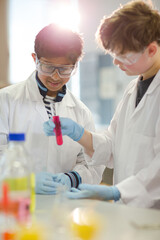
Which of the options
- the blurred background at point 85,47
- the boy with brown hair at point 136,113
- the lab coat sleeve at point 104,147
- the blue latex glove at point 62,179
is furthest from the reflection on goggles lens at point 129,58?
the blurred background at point 85,47

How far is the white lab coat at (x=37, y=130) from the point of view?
1844 mm

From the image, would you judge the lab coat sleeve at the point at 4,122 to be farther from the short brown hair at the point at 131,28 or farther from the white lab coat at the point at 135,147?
the short brown hair at the point at 131,28

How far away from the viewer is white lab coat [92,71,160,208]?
135cm

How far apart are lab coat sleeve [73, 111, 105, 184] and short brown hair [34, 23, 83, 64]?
44cm

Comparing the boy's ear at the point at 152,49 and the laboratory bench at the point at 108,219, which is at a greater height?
the boy's ear at the point at 152,49

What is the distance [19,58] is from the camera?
208 inches

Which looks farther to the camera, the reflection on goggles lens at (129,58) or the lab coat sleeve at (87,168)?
the lab coat sleeve at (87,168)

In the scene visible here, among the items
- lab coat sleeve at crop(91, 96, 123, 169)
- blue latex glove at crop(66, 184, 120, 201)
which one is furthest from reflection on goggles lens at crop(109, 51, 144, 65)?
blue latex glove at crop(66, 184, 120, 201)

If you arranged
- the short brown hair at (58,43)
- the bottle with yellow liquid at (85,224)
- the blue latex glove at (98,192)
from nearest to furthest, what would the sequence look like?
1. the bottle with yellow liquid at (85,224)
2. the blue latex glove at (98,192)
3. the short brown hair at (58,43)

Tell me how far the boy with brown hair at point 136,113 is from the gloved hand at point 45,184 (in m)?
0.16

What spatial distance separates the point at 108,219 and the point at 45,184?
57cm

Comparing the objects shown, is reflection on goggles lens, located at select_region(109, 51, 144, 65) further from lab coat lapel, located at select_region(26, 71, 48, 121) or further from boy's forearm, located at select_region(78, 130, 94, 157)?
lab coat lapel, located at select_region(26, 71, 48, 121)

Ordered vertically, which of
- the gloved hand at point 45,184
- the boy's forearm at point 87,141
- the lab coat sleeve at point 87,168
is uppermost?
the boy's forearm at point 87,141

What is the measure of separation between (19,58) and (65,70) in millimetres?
3708
